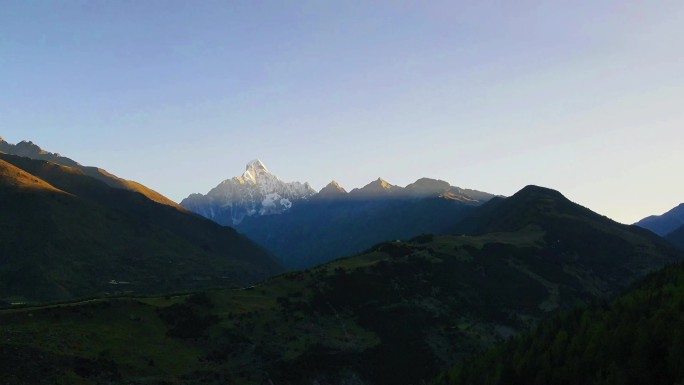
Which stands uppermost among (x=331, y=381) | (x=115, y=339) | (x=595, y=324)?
(x=595, y=324)

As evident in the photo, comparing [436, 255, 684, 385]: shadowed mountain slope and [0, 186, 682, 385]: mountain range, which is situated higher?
[436, 255, 684, 385]: shadowed mountain slope

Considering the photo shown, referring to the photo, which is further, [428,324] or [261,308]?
[428,324]

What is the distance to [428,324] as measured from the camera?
575ft

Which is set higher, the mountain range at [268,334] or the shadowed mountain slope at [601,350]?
the shadowed mountain slope at [601,350]

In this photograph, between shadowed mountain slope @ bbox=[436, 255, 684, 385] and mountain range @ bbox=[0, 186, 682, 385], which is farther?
mountain range @ bbox=[0, 186, 682, 385]

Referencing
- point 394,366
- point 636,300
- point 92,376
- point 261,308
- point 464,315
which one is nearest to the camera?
point 92,376

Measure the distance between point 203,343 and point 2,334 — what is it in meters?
44.7

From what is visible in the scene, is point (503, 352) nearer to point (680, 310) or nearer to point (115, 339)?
point (680, 310)

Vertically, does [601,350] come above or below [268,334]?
above

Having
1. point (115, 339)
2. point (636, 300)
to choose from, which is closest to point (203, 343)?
point (115, 339)

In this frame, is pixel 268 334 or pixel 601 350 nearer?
pixel 601 350

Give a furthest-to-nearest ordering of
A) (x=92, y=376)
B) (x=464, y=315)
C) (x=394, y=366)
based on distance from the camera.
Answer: (x=464, y=315) → (x=394, y=366) → (x=92, y=376)

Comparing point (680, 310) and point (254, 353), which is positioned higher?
point (680, 310)

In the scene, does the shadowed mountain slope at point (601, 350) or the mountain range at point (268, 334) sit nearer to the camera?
the shadowed mountain slope at point (601, 350)
